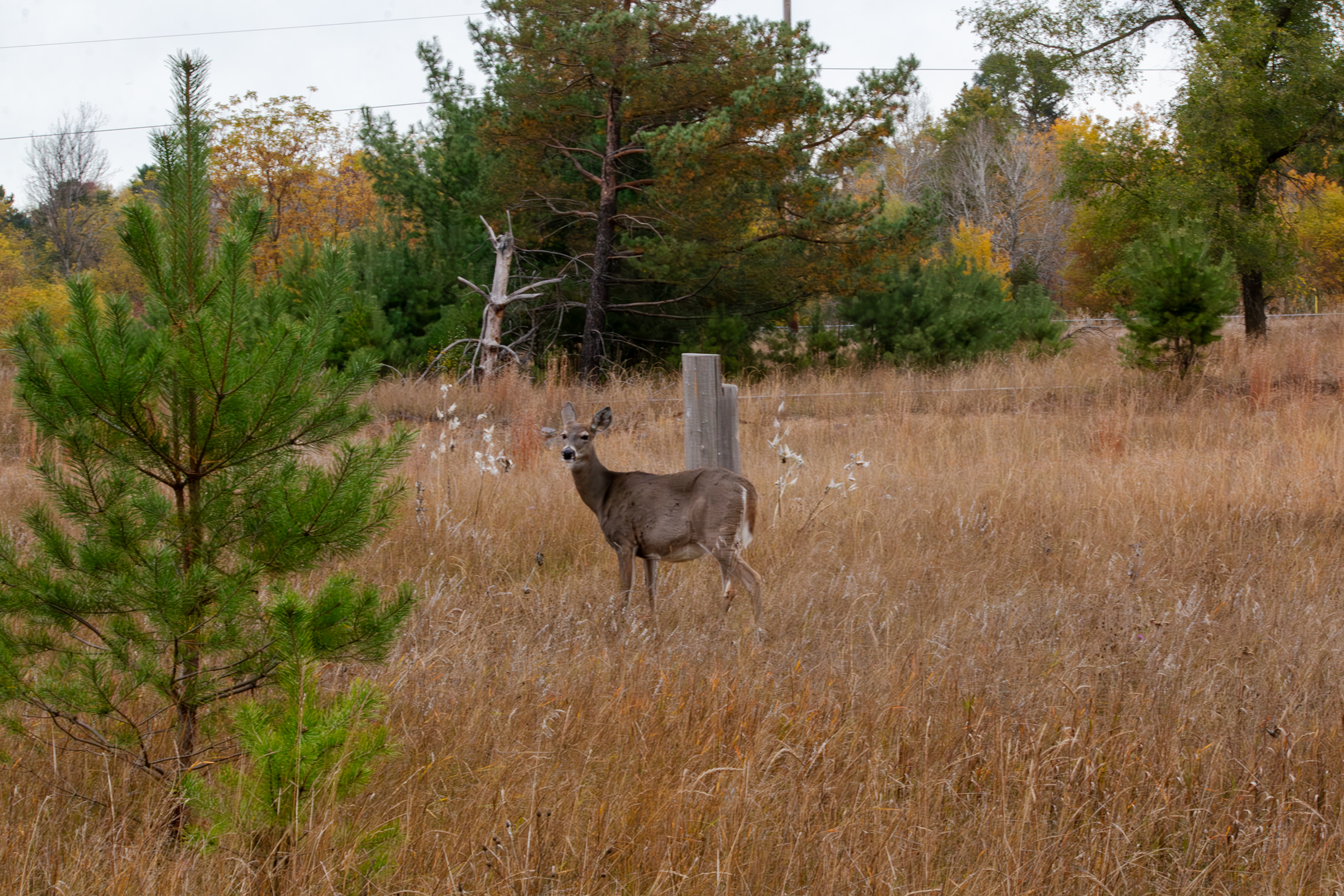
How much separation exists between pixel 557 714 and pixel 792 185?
13457 millimetres

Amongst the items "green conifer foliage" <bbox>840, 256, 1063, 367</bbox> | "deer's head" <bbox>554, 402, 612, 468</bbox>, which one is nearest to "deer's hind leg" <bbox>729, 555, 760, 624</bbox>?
"deer's head" <bbox>554, 402, 612, 468</bbox>

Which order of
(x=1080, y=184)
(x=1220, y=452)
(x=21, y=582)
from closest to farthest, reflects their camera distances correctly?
(x=21, y=582) < (x=1220, y=452) < (x=1080, y=184)

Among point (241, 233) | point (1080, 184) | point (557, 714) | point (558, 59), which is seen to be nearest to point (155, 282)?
point (241, 233)

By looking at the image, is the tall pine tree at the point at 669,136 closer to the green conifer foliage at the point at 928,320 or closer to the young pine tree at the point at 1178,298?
the green conifer foliage at the point at 928,320

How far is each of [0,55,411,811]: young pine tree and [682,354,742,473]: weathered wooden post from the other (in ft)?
12.1

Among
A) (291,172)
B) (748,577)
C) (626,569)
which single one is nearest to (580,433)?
(626,569)

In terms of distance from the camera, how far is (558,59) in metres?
14.9

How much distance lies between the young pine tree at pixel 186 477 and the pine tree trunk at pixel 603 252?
1332 cm

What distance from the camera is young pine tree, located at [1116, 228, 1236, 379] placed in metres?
13.2

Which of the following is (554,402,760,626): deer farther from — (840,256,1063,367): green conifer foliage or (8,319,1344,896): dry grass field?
(840,256,1063,367): green conifer foliage

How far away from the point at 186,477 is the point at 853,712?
2206mm

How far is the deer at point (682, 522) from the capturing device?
512 centimetres

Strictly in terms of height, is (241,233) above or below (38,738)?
above

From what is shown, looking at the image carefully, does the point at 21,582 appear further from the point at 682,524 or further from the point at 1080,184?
the point at 1080,184
